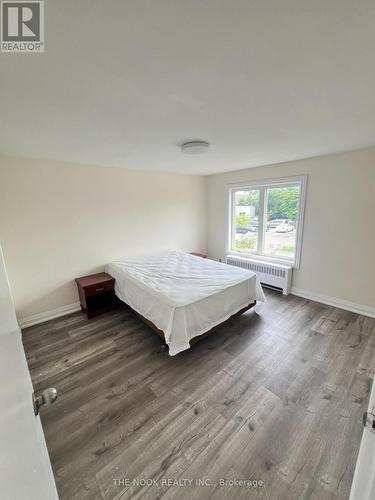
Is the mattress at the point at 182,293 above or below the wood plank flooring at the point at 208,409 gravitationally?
above

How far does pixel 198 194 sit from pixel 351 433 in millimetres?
4129

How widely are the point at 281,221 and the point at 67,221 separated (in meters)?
3.48

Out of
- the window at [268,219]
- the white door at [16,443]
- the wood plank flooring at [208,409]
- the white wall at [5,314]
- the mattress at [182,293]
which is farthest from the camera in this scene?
the window at [268,219]

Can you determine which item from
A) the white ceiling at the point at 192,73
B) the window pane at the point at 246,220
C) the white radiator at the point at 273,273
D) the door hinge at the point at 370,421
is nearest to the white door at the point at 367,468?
the door hinge at the point at 370,421

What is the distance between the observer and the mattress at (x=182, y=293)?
2.03 meters

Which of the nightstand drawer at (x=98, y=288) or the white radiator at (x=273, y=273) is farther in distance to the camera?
the white radiator at (x=273, y=273)

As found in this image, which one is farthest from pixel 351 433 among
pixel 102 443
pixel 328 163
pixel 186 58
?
pixel 328 163

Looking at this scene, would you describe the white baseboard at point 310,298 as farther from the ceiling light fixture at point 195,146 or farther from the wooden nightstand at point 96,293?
the ceiling light fixture at point 195,146

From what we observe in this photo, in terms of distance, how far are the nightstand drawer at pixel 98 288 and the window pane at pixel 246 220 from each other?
271 centimetres

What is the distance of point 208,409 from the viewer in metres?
1.58

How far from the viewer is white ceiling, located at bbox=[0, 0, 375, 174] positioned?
74 cm

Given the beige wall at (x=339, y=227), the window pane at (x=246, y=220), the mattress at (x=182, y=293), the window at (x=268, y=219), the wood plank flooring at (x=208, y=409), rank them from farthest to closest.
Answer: the window pane at (x=246, y=220) → the window at (x=268, y=219) → the beige wall at (x=339, y=227) → the mattress at (x=182, y=293) → the wood plank flooring at (x=208, y=409)

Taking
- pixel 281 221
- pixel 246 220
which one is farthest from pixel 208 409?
pixel 246 220

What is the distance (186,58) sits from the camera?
37.6 inches
